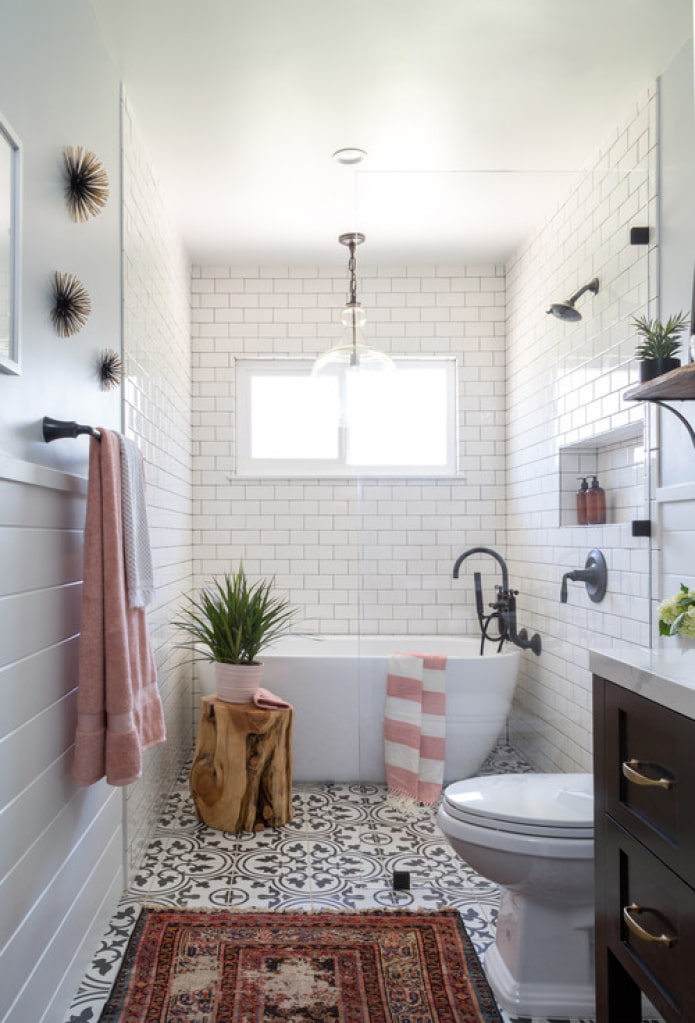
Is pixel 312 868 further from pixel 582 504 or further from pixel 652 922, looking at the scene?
pixel 652 922

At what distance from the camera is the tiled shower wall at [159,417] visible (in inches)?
124

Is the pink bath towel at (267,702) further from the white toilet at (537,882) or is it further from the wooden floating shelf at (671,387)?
the wooden floating shelf at (671,387)

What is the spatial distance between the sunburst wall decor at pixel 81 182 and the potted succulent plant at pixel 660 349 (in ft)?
5.66

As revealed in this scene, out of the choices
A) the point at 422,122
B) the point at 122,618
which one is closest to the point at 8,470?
the point at 122,618

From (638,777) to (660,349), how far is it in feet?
4.99

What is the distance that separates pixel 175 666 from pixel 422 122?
277 cm

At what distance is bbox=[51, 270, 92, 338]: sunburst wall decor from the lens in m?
2.16

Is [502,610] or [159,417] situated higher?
[159,417]

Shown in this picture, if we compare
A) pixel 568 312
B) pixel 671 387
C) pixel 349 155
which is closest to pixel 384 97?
pixel 349 155

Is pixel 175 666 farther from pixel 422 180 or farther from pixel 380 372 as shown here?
pixel 422 180

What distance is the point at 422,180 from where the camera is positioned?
319 cm

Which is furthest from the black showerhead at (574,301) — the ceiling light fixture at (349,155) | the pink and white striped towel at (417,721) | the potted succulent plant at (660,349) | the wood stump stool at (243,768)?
the wood stump stool at (243,768)

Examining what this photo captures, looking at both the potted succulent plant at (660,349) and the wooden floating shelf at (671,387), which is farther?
the potted succulent plant at (660,349)

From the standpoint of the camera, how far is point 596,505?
2986mm
